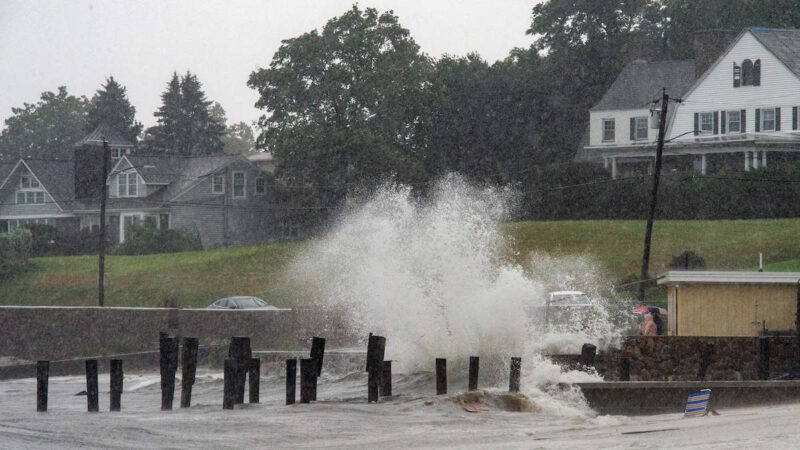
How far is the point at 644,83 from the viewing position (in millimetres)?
82625

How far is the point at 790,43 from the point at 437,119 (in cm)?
2120

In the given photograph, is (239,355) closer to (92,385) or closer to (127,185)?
(92,385)

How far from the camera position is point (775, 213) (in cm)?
6272

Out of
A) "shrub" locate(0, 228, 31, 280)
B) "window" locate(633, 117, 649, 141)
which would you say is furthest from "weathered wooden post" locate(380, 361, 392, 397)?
"window" locate(633, 117, 649, 141)

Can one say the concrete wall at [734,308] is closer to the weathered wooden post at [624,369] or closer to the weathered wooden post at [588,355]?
the weathered wooden post at [624,369]

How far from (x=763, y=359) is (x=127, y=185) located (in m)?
58.8

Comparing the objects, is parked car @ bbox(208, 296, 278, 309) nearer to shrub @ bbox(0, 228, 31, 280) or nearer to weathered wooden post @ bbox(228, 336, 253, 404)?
weathered wooden post @ bbox(228, 336, 253, 404)

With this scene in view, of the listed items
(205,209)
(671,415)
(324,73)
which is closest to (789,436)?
(671,415)

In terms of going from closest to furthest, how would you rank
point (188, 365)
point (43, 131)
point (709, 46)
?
point (188, 365) < point (709, 46) < point (43, 131)

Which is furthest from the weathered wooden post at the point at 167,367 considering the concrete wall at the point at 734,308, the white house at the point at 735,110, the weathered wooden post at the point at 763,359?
the white house at the point at 735,110

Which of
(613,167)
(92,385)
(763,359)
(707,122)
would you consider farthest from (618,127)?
(92,385)

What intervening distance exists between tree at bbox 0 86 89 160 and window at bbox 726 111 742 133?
278ft

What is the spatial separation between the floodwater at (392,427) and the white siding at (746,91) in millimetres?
46160

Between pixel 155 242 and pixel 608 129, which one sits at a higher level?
pixel 608 129
